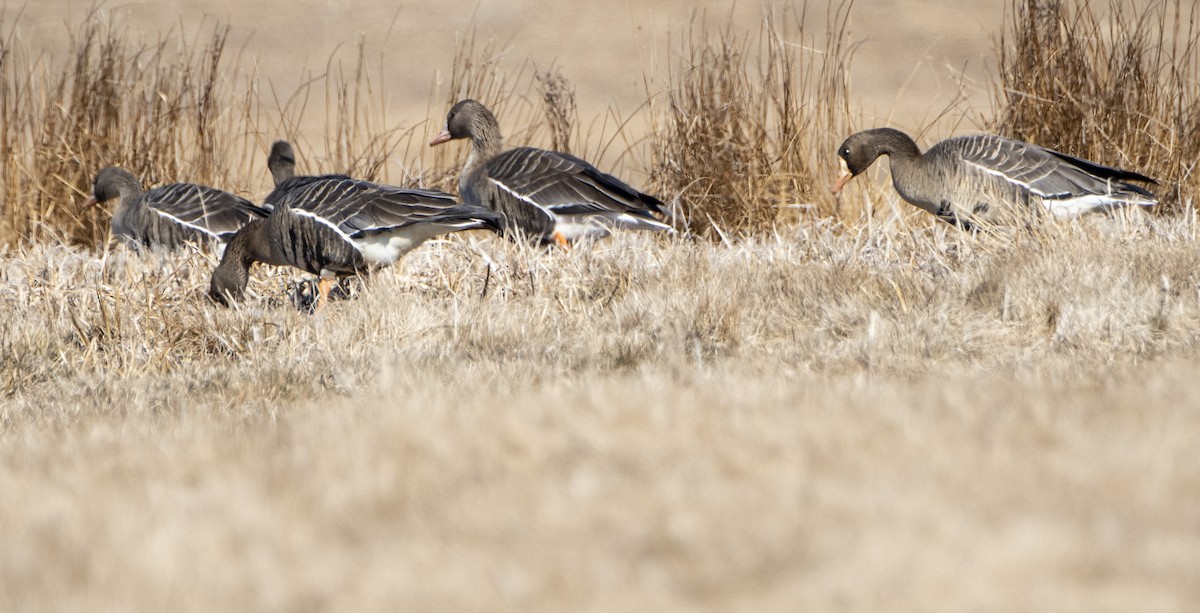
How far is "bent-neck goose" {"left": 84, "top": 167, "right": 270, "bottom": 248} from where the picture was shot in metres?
7.68

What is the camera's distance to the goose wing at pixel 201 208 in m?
7.66

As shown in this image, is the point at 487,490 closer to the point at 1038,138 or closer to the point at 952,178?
the point at 952,178

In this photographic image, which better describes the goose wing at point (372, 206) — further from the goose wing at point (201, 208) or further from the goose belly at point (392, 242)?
the goose wing at point (201, 208)

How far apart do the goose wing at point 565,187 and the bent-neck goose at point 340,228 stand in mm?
1436

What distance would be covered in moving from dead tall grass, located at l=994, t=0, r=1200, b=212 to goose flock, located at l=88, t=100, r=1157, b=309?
1.18 ft

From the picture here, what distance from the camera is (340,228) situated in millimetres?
5902

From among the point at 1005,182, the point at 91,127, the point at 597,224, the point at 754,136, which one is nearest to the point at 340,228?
the point at 597,224

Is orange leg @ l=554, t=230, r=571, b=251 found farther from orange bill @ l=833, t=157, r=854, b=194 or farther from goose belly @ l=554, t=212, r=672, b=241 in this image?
orange bill @ l=833, t=157, r=854, b=194

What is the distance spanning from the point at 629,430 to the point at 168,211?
6085 mm

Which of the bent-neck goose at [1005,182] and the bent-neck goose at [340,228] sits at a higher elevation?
the bent-neck goose at [1005,182]

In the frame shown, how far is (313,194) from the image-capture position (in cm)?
611

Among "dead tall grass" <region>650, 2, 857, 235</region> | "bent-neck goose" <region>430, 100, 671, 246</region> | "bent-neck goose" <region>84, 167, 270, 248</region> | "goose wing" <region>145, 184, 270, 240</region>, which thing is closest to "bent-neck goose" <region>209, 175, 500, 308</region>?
"bent-neck goose" <region>430, 100, 671, 246</region>

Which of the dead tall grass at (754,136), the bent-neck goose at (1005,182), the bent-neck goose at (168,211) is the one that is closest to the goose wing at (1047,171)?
the bent-neck goose at (1005,182)

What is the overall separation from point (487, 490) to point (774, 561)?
1.94 ft
